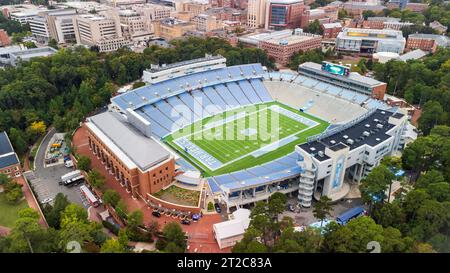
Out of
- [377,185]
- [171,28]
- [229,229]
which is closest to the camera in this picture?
[229,229]

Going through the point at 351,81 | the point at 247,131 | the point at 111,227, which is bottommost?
the point at 111,227

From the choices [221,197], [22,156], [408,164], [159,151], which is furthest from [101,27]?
[408,164]

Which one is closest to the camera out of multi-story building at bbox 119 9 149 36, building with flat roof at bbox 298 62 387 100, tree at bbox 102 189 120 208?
tree at bbox 102 189 120 208

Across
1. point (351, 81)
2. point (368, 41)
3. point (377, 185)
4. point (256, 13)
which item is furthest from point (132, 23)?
point (377, 185)

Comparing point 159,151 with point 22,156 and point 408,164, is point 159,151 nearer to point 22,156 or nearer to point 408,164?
point 22,156

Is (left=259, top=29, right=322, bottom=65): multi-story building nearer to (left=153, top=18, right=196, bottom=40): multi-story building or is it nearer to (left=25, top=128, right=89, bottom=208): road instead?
(left=153, top=18, right=196, bottom=40): multi-story building

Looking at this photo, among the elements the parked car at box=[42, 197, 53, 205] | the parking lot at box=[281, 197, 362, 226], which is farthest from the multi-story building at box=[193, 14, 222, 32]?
the parking lot at box=[281, 197, 362, 226]

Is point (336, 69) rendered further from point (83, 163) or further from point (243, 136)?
point (83, 163)
